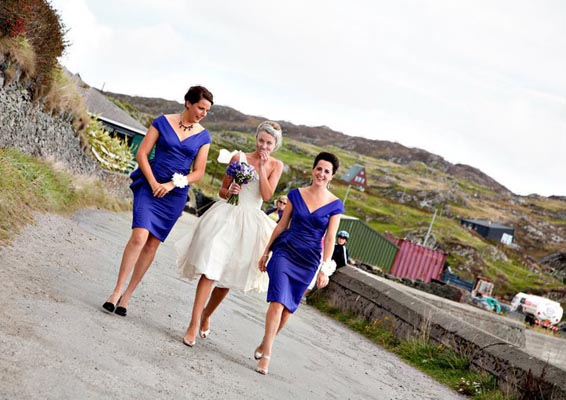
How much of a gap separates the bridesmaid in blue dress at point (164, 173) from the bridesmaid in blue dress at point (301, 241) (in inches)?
39.4

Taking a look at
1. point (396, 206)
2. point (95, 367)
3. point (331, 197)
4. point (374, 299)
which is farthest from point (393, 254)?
point (396, 206)

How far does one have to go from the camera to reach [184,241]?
7246mm

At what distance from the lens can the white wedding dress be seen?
272 inches

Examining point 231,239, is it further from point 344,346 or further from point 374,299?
point 374,299

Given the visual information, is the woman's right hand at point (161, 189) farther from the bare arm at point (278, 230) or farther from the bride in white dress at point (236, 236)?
the bare arm at point (278, 230)

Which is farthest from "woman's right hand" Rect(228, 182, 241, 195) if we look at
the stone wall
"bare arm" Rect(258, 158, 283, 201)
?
the stone wall

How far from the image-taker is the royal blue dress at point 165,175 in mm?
6891

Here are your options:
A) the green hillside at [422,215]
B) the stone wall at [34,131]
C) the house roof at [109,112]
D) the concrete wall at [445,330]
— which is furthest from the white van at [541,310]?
the stone wall at [34,131]

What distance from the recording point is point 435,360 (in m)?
11.5

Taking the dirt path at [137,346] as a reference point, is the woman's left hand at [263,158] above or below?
above

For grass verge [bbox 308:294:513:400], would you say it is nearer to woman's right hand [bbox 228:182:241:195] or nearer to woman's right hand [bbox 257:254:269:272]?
woman's right hand [bbox 257:254:269:272]

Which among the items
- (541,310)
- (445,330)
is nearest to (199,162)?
(445,330)

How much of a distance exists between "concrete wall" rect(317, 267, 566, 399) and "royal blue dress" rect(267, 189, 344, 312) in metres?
3.96

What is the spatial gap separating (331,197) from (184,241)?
1519 millimetres
